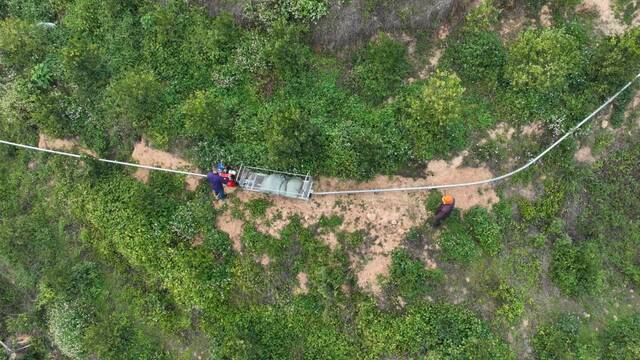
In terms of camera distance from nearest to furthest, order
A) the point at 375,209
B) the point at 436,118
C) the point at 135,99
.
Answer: the point at 436,118, the point at 375,209, the point at 135,99

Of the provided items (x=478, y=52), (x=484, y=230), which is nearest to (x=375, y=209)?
(x=484, y=230)

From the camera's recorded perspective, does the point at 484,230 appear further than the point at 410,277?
Yes

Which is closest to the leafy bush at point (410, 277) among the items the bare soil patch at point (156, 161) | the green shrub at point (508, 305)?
the green shrub at point (508, 305)

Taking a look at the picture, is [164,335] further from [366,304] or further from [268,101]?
[268,101]

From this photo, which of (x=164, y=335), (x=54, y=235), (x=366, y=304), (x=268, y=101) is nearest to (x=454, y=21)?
(x=268, y=101)

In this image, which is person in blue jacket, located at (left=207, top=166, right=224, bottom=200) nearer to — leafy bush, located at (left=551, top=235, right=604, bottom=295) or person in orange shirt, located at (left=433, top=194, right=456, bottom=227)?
person in orange shirt, located at (left=433, top=194, right=456, bottom=227)

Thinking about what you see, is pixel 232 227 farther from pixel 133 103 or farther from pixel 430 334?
pixel 430 334

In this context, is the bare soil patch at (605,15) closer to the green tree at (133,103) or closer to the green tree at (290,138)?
the green tree at (290,138)
